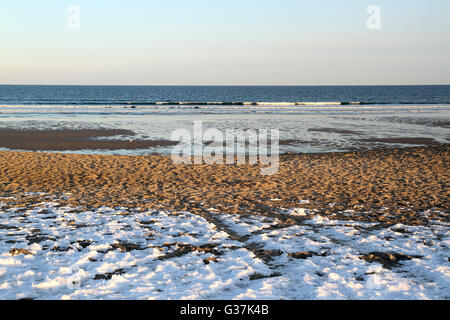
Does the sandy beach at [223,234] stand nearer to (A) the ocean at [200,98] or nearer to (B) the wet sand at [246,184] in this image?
(B) the wet sand at [246,184]

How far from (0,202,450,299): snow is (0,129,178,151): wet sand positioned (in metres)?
10.9

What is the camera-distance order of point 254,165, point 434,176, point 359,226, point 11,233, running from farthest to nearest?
point 254,165 → point 434,176 → point 359,226 → point 11,233

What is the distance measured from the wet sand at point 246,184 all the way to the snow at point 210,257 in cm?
85

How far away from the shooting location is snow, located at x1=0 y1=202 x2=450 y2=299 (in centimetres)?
467

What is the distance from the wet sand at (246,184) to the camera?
860 cm

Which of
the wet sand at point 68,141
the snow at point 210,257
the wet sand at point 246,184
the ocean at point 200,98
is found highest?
the ocean at point 200,98

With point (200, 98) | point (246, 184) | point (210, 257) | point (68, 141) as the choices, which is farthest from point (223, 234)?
point (200, 98)

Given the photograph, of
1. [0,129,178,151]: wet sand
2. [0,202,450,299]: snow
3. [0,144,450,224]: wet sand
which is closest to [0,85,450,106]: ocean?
[0,129,178,151]: wet sand

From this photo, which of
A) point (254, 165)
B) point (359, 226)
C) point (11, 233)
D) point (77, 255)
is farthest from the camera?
point (254, 165)

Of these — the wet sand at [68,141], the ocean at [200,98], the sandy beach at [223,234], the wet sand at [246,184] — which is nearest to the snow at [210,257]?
the sandy beach at [223,234]
